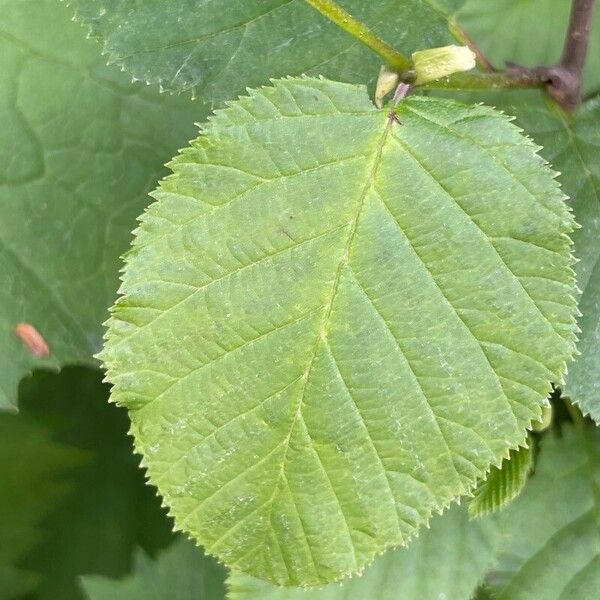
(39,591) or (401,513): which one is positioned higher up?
(401,513)

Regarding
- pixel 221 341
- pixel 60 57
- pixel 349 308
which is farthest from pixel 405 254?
pixel 60 57

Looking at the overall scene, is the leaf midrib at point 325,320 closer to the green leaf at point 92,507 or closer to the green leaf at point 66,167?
the green leaf at point 66,167

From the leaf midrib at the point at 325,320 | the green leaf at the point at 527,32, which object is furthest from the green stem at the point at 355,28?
the green leaf at the point at 527,32

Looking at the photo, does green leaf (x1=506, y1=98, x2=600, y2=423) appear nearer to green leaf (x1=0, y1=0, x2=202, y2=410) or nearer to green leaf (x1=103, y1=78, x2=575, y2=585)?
green leaf (x1=103, y1=78, x2=575, y2=585)

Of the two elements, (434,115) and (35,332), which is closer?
(434,115)

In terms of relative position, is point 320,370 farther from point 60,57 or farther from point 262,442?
point 60,57

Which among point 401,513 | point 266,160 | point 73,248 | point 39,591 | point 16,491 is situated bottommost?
point 39,591

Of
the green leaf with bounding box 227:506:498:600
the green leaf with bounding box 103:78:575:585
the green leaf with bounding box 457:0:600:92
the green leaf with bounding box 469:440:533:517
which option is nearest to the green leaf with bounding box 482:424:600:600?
the green leaf with bounding box 227:506:498:600
